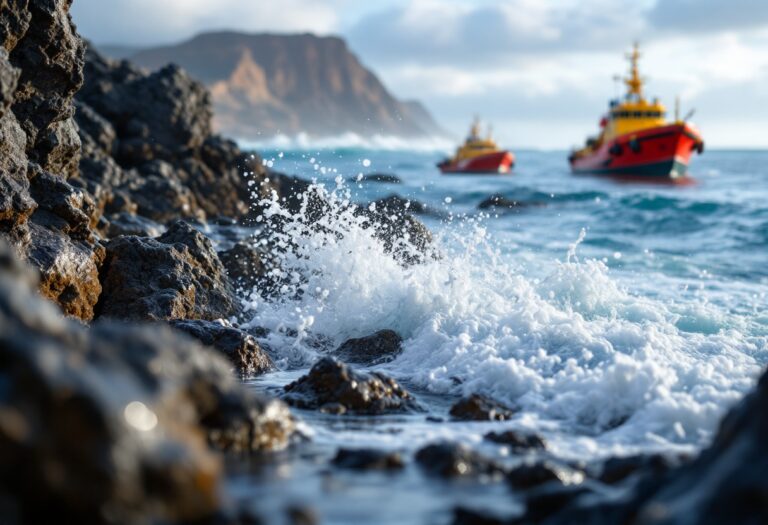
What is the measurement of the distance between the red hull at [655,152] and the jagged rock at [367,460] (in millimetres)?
38007

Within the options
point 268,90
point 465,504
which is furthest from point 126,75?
point 268,90

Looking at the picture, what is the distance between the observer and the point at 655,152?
40500 millimetres

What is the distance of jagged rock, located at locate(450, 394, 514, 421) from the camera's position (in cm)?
538

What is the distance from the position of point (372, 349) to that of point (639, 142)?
3596 cm

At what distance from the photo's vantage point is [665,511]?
8.66 ft

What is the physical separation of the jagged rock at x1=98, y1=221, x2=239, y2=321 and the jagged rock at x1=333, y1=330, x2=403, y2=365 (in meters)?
1.33

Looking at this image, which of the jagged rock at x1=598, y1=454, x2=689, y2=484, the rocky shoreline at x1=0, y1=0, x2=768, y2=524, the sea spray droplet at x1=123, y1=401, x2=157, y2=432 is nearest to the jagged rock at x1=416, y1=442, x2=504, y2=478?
the rocky shoreline at x1=0, y1=0, x2=768, y2=524

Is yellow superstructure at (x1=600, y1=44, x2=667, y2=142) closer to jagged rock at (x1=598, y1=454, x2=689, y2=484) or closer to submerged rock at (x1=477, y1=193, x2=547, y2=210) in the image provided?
submerged rock at (x1=477, y1=193, x2=547, y2=210)

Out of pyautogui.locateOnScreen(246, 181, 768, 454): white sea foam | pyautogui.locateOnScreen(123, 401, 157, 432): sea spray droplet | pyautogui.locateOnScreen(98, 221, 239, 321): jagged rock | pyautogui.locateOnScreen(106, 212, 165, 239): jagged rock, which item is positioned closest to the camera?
pyautogui.locateOnScreen(123, 401, 157, 432): sea spray droplet

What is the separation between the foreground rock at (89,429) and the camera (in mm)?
2365

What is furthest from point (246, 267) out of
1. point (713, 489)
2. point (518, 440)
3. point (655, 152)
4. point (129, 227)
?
point (655, 152)

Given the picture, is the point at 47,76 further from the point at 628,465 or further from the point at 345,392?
the point at 628,465

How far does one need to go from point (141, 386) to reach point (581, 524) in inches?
60.0

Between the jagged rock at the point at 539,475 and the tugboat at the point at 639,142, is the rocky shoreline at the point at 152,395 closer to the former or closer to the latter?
the jagged rock at the point at 539,475
